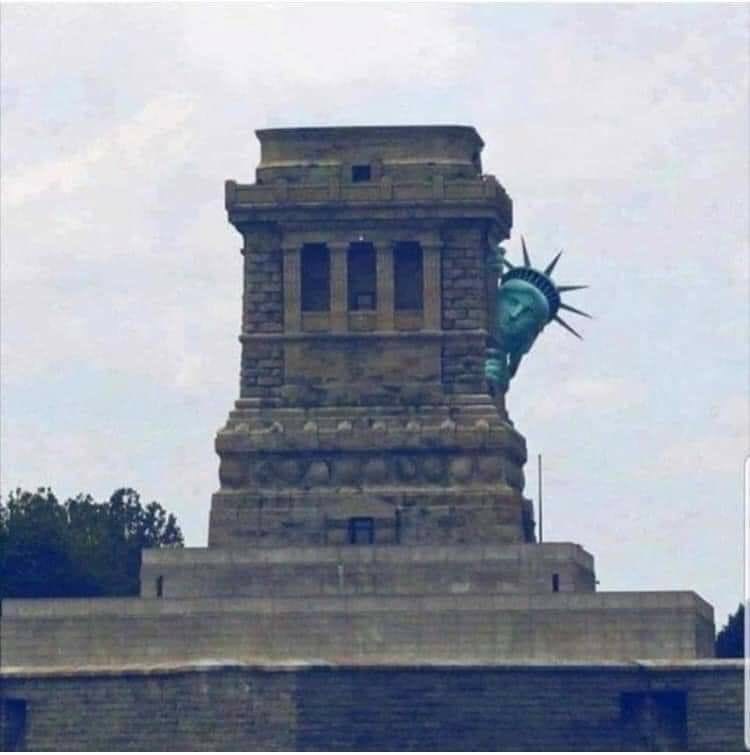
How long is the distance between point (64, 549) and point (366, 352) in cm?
1648

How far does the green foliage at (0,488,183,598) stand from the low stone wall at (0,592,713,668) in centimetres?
1592

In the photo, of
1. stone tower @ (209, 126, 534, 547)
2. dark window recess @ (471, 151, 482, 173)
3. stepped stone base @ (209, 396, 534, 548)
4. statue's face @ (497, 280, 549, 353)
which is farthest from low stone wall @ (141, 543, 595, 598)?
dark window recess @ (471, 151, 482, 173)

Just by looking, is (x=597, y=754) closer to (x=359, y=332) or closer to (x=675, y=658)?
(x=675, y=658)

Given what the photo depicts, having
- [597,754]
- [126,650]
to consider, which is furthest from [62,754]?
[597,754]

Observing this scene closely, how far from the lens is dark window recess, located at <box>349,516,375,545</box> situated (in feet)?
399

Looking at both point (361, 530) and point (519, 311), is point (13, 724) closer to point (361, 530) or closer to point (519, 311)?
point (361, 530)

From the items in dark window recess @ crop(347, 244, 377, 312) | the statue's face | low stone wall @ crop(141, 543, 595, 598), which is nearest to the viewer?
low stone wall @ crop(141, 543, 595, 598)

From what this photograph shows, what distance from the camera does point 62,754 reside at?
11650cm

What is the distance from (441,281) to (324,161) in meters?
3.62

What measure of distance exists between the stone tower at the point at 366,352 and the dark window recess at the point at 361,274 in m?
0.03

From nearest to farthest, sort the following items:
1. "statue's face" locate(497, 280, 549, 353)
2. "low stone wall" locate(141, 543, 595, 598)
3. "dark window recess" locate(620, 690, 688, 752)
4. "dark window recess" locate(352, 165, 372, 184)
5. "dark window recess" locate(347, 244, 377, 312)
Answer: "dark window recess" locate(620, 690, 688, 752) → "low stone wall" locate(141, 543, 595, 598) → "dark window recess" locate(347, 244, 377, 312) → "dark window recess" locate(352, 165, 372, 184) → "statue's face" locate(497, 280, 549, 353)

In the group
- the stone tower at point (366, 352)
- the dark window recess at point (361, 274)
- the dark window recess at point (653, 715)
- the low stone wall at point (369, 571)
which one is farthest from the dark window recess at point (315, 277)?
the dark window recess at point (653, 715)

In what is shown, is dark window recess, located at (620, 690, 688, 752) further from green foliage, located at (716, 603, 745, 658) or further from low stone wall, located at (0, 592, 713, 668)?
green foliage, located at (716, 603, 745, 658)

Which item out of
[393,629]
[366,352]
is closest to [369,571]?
[393,629]
